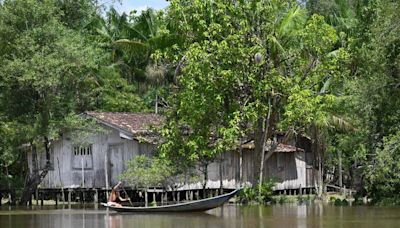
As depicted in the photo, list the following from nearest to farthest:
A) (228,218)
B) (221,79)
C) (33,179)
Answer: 1. (228,218)
2. (221,79)
3. (33,179)

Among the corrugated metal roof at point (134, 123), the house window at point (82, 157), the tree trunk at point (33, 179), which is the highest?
the corrugated metal roof at point (134, 123)

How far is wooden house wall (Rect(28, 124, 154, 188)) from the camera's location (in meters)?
32.3

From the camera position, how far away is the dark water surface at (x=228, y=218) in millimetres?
20484

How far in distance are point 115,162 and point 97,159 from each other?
1005 mm

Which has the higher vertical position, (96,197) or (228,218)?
(96,197)

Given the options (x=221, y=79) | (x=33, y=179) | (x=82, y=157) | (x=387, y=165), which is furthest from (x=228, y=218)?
(x=82, y=157)

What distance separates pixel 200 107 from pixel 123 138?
16.4 feet

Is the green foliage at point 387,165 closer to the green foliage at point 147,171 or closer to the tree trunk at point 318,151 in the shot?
the tree trunk at point 318,151

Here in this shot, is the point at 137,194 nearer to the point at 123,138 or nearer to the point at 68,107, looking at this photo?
the point at 123,138

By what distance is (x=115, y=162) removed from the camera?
107 feet

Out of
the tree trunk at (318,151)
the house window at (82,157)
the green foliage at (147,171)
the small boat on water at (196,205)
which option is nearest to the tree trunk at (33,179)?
the house window at (82,157)

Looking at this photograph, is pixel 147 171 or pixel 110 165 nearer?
pixel 147 171

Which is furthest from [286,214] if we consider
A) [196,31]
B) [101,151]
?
[101,151]

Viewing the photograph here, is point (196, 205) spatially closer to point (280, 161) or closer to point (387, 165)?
point (387, 165)
